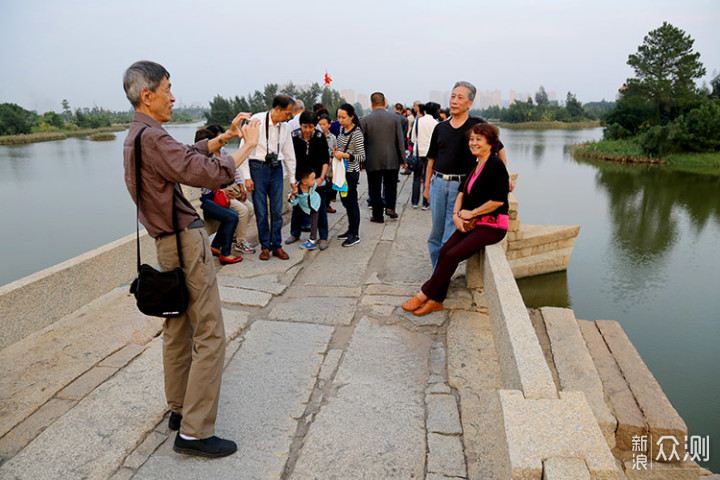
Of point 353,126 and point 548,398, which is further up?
point 353,126

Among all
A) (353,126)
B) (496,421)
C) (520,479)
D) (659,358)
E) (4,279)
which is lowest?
(659,358)

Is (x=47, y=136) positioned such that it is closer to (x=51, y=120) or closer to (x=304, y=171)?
(x=51, y=120)

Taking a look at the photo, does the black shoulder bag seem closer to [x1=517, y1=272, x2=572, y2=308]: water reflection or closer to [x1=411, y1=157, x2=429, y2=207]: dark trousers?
[x1=411, y1=157, x2=429, y2=207]: dark trousers

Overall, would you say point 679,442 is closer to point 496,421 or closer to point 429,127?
point 496,421

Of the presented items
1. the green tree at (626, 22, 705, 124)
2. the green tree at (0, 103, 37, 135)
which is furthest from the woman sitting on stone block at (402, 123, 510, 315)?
the green tree at (626, 22, 705, 124)

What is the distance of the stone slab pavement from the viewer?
199 cm

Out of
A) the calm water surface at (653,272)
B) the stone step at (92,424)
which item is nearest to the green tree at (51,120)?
the calm water surface at (653,272)

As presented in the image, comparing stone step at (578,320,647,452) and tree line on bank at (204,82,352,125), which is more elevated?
tree line on bank at (204,82,352,125)

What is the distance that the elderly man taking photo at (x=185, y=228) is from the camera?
1.78 meters

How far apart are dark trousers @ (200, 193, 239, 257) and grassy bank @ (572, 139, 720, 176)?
26066 mm

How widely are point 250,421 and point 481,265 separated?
220 cm

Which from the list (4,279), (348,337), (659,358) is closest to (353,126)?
(348,337)

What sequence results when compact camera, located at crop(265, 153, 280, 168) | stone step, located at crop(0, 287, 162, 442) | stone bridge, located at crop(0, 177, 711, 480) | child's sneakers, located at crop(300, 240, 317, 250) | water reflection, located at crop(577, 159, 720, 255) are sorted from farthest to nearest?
water reflection, located at crop(577, 159, 720, 255) < child's sneakers, located at crop(300, 240, 317, 250) < compact camera, located at crop(265, 153, 280, 168) < stone step, located at crop(0, 287, 162, 442) < stone bridge, located at crop(0, 177, 711, 480)

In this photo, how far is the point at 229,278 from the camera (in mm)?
4270
